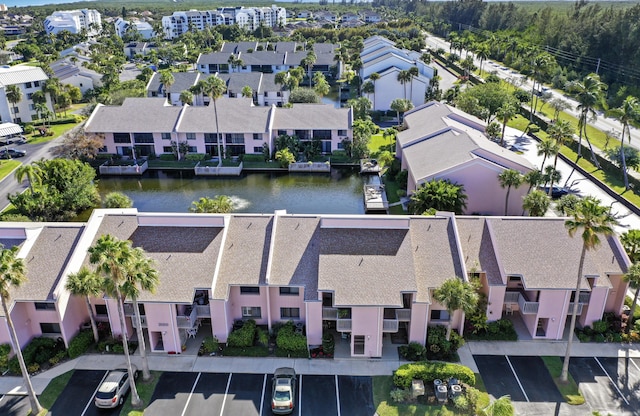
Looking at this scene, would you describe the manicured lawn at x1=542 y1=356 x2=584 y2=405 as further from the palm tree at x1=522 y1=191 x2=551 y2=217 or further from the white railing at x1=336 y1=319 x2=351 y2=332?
the palm tree at x1=522 y1=191 x2=551 y2=217

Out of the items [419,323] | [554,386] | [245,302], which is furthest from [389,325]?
[554,386]

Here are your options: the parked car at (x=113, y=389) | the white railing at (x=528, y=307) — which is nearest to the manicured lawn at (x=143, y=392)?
the parked car at (x=113, y=389)

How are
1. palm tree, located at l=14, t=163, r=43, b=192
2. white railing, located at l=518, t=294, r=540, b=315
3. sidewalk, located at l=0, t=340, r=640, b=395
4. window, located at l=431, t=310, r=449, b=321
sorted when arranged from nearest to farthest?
sidewalk, located at l=0, t=340, r=640, b=395 < white railing, located at l=518, t=294, r=540, b=315 < window, located at l=431, t=310, r=449, b=321 < palm tree, located at l=14, t=163, r=43, b=192

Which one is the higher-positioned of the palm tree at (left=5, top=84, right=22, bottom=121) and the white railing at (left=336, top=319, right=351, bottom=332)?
the palm tree at (left=5, top=84, right=22, bottom=121)

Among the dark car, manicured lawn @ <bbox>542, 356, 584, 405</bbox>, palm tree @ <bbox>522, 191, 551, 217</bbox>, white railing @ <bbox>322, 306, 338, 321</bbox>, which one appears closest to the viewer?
manicured lawn @ <bbox>542, 356, 584, 405</bbox>

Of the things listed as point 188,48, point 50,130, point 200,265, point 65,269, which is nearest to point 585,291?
point 200,265

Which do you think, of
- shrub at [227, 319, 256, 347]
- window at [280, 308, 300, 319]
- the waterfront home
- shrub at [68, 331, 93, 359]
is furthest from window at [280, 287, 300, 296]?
the waterfront home

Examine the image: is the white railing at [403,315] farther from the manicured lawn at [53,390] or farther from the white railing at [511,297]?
the manicured lawn at [53,390]

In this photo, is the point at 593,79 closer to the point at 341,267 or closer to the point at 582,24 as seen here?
the point at 341,267
